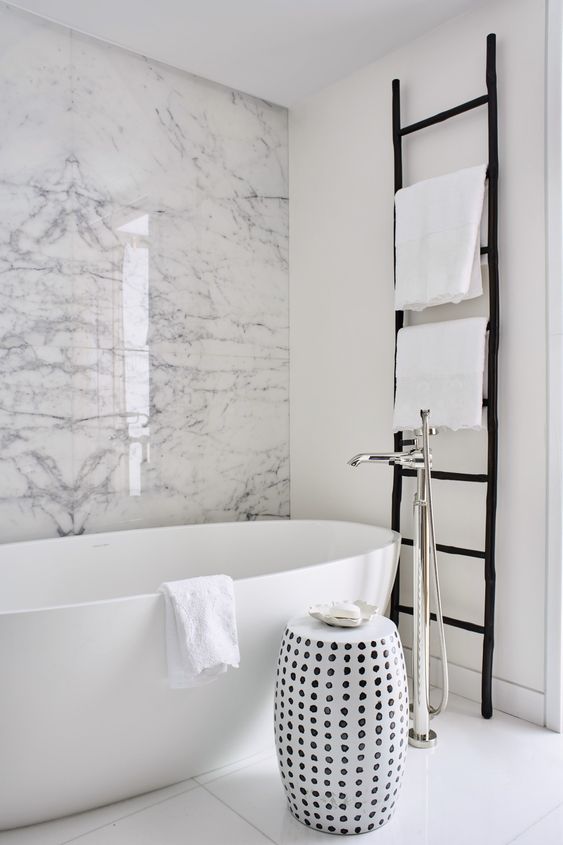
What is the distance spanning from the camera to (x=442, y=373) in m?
2.48

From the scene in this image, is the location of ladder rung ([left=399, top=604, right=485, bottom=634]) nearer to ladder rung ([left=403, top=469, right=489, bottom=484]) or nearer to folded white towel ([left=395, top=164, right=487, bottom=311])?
ladder rung ([left=403, top=469, right=489, bottom=484])

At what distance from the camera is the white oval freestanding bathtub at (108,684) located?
162cm

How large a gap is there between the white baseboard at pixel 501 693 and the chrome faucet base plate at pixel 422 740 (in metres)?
0.37

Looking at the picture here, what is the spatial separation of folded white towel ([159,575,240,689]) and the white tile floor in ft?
1.20

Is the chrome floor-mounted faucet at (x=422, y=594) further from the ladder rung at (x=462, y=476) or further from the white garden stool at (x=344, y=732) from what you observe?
the white garden stool at (x=344, y=732)

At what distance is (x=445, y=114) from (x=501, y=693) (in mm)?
2247

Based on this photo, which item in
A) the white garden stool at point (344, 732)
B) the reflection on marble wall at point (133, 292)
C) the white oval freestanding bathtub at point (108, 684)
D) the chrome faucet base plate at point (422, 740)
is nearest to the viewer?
the white oval freestanding bathtub at point (108, 684)

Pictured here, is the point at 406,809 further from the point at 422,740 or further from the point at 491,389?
the point at 491,389

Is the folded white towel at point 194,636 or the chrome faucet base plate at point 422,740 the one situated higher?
the folded white towel at point 194,636

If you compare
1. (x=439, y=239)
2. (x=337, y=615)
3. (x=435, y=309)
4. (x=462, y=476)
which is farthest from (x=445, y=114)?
(x=337, y=615)

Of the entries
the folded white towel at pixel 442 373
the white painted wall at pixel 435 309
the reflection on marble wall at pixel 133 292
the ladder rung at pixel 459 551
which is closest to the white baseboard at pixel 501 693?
the white painted wall at pixel 435 309

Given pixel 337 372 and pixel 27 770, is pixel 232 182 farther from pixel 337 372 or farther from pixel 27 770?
pixel 27 770

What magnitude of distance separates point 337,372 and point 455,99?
4.13 ft

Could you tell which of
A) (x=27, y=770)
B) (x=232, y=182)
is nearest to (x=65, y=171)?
(x=232, y=182)
